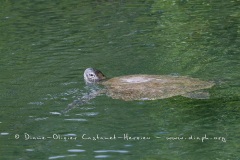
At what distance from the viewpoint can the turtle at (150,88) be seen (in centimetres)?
1050

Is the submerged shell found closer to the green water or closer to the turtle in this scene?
the turtle

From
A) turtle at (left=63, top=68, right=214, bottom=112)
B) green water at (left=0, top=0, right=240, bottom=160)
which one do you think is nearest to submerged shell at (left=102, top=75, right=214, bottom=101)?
turtle at (left=63, top=68, right=214, bottom=112)

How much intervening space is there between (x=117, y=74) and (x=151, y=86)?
1920mm

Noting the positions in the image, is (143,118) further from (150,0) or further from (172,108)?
(150,0)

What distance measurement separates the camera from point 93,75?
38.2 ft

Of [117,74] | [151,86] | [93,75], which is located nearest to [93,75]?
[93,75]

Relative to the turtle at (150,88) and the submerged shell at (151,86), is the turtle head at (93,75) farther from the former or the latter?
the submerged shell at (151,86)

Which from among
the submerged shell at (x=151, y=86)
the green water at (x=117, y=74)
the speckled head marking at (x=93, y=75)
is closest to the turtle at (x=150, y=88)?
the submerged shell at (x=151, y=86)

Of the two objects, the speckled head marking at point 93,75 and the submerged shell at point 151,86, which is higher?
the speckled head marking at point 93,75

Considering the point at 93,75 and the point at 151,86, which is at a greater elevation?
the point at 93,75

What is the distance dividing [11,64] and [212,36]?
210 inches

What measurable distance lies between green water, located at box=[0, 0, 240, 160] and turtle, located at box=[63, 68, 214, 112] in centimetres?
16

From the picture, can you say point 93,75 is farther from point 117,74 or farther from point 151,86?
point 151,86

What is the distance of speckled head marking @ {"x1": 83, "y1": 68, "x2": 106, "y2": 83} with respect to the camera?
11648mm
